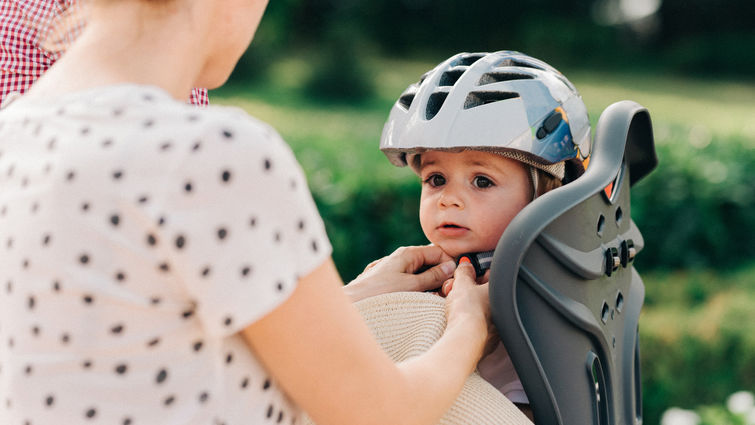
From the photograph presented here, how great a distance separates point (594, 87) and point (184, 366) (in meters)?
20.8

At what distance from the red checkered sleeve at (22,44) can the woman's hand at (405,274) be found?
92 cm

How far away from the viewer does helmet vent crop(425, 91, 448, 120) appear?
235cm

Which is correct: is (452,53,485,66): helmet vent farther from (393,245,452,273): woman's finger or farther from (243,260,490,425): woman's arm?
(243,260,490,425): woman's arm

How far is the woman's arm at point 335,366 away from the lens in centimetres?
131

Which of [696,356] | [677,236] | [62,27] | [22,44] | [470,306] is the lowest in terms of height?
[677,236]

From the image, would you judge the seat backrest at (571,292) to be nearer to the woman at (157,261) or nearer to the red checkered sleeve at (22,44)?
the woman at (157,261)

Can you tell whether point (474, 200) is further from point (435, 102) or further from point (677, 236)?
point (677, 236)

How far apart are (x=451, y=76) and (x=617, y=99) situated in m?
16.1

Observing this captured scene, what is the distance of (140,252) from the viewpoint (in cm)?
122

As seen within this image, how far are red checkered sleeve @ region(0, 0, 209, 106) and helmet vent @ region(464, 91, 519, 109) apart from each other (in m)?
1.05

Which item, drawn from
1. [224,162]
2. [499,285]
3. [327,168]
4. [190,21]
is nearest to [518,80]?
[499,285]

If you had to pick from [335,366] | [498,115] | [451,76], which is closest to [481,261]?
[498,115]

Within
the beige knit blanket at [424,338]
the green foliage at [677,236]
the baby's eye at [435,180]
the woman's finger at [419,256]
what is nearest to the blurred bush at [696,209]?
the green foliage at [677,236]

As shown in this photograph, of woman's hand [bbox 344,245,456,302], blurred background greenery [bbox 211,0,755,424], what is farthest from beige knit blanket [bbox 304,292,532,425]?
blurred background greenery [bbox 211,0,755,424]
